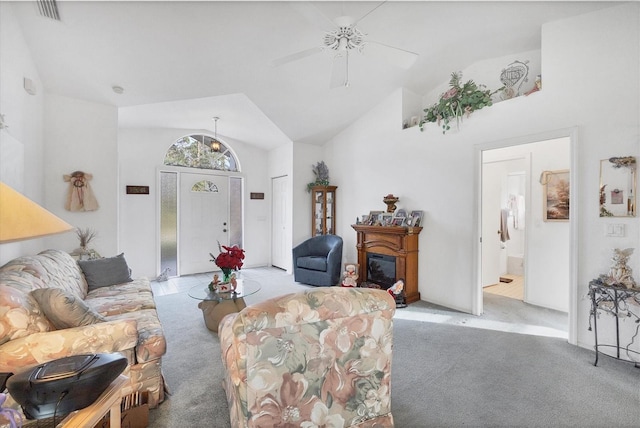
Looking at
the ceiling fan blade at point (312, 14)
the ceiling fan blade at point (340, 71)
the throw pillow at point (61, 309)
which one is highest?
the ceiling fan blade at point (312, 14)

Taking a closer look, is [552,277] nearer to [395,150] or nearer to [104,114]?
[395,150]

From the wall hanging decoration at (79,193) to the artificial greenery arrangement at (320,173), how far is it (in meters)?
3.34

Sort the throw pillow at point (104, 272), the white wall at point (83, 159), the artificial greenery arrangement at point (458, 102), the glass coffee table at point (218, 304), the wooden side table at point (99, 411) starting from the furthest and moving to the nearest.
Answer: the white wall at point (83, 159) < the artificial greenery arrangement at point (458, 102) < the throw pillow at point (104, 272) < the glass coffee table at point (218, 304) < the wooden side table at point (99, 411)

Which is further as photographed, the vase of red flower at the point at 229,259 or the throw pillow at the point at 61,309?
the vase of red flower at the point at 229,259

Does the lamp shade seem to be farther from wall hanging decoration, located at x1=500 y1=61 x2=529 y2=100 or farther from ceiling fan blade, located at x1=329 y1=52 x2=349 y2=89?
wall hanging decoration, located at x1=500 y1=61 x2=529 y2=100

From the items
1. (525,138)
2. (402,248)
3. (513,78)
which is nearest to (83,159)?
(402,248)

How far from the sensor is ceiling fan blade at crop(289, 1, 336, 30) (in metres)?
1.98

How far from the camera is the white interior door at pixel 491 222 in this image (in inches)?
179

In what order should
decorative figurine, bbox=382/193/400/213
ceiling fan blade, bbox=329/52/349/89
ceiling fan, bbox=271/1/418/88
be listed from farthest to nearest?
decorative figurine, bbox=382/193/400/213 → ceiling fan blade, bbox=329/52/349/89 → ceiling fan, bbox=271/1/418/88

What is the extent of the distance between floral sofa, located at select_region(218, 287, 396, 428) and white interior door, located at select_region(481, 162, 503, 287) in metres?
3.90

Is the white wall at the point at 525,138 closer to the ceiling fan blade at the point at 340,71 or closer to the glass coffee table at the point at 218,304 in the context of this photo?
the ceiling fan blade at the point at 340,71

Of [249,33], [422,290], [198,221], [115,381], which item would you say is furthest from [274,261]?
[115,381]

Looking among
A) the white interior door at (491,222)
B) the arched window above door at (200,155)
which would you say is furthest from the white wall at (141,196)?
the white interior door at (491,222)

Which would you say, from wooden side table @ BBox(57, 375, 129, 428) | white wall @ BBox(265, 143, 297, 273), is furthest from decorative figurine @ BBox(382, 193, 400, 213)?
wooden side table @ BBox(57, 375, 129, 428)
